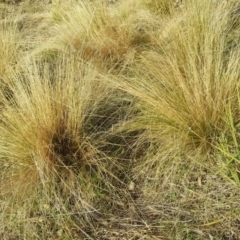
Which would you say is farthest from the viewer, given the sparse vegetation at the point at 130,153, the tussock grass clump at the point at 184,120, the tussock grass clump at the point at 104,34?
the tussock grass clump at the point at 104,34

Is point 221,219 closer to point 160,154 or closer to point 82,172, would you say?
point 160,154

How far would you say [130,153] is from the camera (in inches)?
81.8

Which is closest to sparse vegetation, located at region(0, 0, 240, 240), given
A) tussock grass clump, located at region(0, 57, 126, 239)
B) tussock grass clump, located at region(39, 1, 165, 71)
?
tussock grass clump, located at region(0, 57, 126, 239)

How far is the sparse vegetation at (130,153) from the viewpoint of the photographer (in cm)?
173

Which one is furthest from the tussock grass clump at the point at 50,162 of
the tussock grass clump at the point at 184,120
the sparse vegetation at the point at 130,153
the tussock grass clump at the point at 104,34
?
the tussock grass clump at the point at 104,34

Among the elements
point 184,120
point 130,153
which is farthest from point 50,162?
point 184,120

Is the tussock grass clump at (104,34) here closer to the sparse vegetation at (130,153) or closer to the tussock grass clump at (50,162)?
the sparse vegetation at (130,153)

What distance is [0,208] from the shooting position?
183 cm

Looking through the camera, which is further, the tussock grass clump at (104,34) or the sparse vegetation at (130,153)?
the tussock grass clump at (104,34)

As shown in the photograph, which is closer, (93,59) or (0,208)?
(0,208)

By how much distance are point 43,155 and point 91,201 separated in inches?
12.3

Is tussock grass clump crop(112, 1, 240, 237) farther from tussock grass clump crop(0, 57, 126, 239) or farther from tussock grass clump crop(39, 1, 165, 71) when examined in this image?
tussock grass clump crop(39, 1, 165, 71)

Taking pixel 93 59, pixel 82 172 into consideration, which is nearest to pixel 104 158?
pixel 82 172

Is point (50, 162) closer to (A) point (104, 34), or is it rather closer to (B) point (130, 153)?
(B) point (130, 153)
